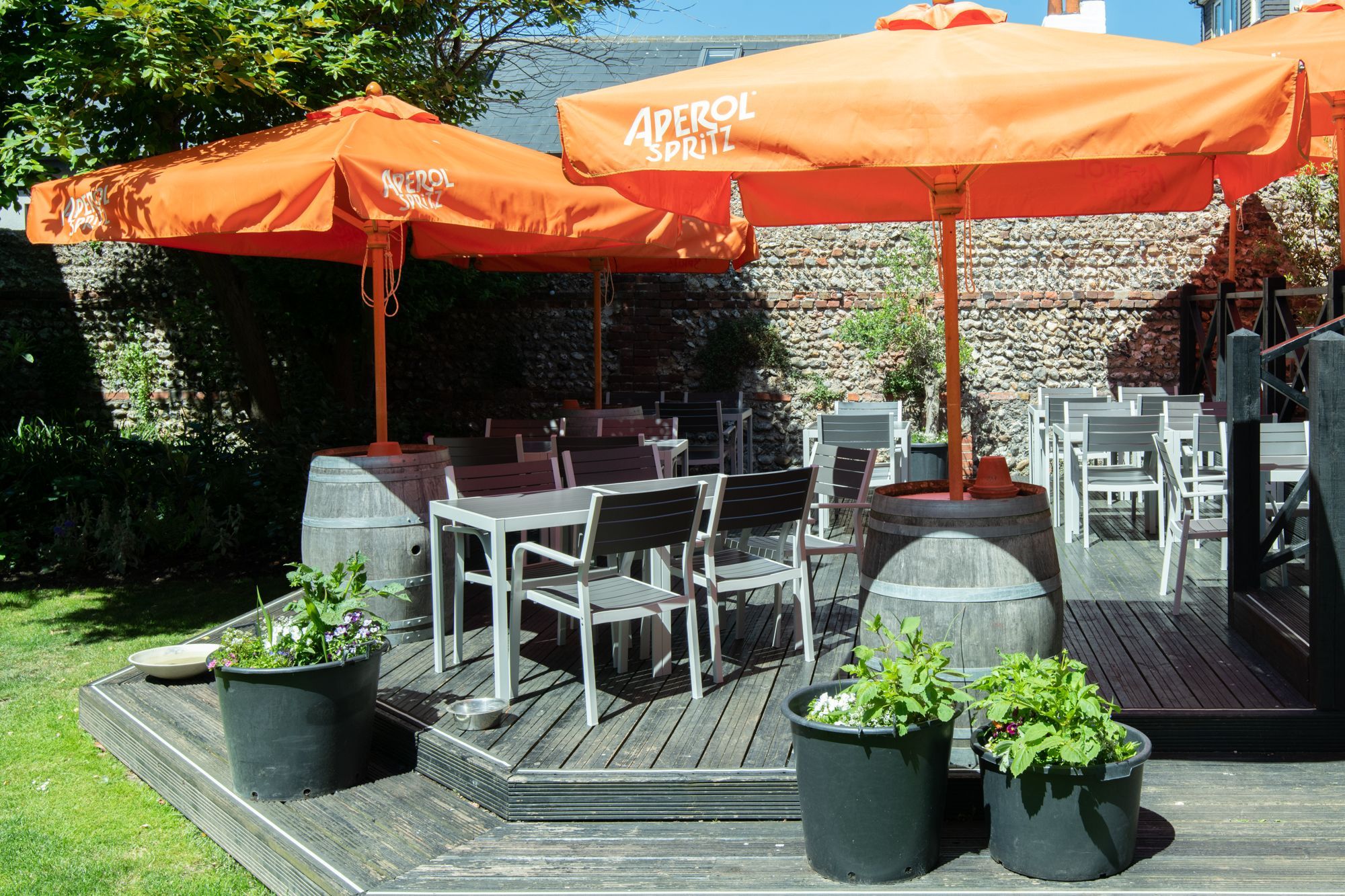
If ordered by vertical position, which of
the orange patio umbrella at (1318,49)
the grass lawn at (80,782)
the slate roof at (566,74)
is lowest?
the grass lawn at (80,782)

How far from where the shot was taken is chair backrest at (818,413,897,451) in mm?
7570

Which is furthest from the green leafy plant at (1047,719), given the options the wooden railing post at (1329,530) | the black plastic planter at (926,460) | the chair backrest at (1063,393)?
the black plastic planter at (926,460)

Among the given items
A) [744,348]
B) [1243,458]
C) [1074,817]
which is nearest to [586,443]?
[1243,458]

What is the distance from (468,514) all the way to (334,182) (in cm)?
131

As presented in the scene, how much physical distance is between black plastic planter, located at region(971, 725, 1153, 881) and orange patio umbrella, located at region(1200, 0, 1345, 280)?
10.5 feet

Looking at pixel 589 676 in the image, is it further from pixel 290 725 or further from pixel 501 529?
pixel 290 725

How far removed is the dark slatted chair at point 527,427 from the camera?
7.06m

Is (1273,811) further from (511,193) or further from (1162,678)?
(511,193)

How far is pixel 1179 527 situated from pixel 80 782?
453cm

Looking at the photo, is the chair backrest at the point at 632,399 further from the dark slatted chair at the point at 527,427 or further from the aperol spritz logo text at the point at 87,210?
the aperol spritz logo text at the point at 87,210

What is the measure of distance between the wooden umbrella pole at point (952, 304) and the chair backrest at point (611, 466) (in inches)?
67.9

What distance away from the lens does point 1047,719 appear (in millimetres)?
2695

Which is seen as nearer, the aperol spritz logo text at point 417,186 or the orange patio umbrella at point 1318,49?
the aperol spritz logo text at point 417,186

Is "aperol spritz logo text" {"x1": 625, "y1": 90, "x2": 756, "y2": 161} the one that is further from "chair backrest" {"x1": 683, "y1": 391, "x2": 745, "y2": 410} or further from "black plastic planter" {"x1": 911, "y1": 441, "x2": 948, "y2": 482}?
"chair backrest" {"x1": 683, "y1": 391, "x2": 745, "y2": 410}
